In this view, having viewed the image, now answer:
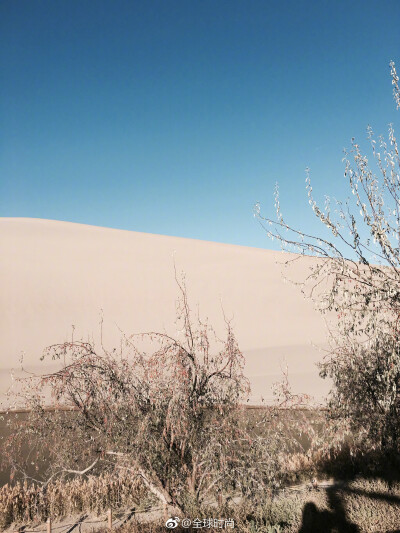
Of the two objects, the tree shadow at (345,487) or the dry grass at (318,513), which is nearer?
the dry grass at (318,513)

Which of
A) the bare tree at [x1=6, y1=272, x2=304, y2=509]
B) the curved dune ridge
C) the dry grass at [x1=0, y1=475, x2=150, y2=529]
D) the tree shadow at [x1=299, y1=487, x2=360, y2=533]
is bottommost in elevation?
the tree shadow at [x1=299, y1=487, x2=360, y2=533]

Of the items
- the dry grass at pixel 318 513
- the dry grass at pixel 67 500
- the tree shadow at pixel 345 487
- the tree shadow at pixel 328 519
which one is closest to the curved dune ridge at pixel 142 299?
the tree shadow at pixel 345 487

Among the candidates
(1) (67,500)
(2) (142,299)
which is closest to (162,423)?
(1) (67,500)

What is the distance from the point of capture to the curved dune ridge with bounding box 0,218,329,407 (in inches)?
1183

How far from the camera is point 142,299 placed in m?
40.6

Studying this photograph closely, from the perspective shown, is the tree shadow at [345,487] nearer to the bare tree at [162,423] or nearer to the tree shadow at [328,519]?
the tree shadow at [328,519]

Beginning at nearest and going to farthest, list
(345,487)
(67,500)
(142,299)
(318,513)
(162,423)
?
(162,423) < (318,513) < (345,487) < (67,500) < (142,299)

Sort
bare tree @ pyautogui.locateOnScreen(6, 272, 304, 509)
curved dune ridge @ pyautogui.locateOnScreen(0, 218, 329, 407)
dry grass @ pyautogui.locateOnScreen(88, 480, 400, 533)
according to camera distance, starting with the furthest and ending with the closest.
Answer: curved dune ridge @ pyautogui.locateOnScreen(0, 218, 329, 407), dry grass @ pyautogui.locateOnScreen(88, 480, 400, 533), bare tree @ pyautogui.locateOnScreen(6, 272, 304, 509)

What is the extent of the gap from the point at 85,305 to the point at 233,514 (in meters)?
32.8

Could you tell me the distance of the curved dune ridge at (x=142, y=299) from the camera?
30.0m

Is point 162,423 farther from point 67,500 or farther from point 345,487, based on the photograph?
point 345,487

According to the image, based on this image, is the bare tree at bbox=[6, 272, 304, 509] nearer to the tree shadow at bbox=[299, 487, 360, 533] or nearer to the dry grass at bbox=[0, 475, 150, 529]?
the tree shadow at bbox=[299, 487, 360, 533]

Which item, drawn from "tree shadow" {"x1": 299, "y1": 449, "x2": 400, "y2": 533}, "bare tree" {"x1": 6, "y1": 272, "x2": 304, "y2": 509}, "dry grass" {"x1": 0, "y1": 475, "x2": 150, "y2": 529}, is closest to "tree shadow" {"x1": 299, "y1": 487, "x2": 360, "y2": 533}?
"tree shadow" {"x1": 299, "y1": 449, "x2": 400, "y2": 533}

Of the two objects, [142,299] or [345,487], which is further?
[142,299]
